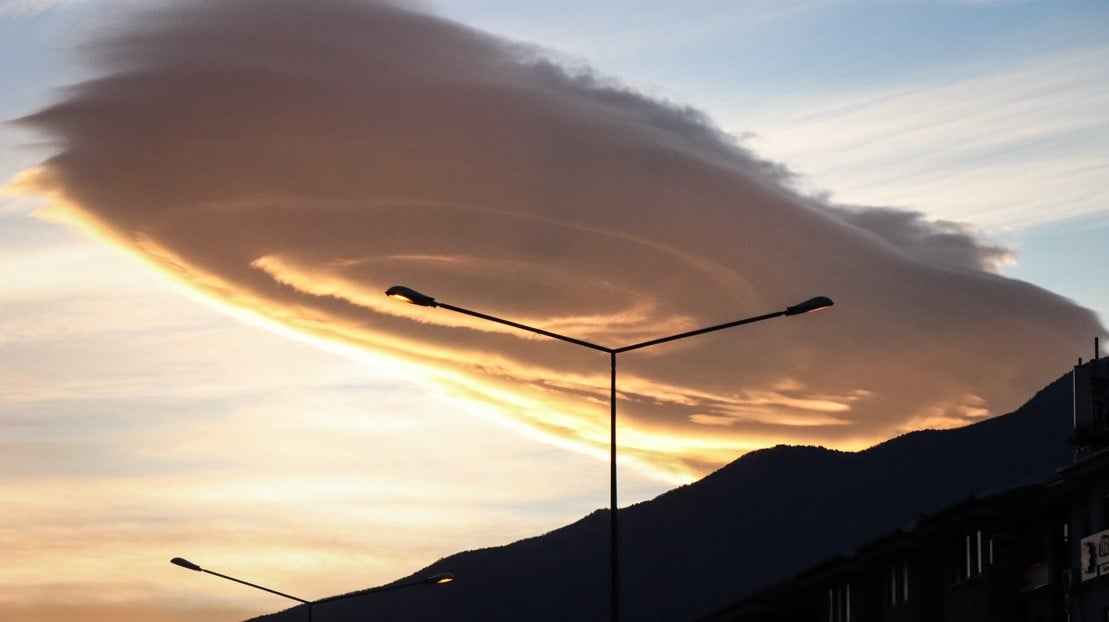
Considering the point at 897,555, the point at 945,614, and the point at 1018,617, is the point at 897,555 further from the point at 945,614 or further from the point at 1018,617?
the point at 1018,617

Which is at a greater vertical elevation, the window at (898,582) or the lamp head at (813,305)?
the lamp head at (813,305)

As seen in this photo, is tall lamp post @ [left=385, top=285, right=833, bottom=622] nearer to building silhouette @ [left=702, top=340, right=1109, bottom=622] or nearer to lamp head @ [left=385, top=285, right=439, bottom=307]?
lamp head @ [left=385, top=285, right=439, bottom=307]

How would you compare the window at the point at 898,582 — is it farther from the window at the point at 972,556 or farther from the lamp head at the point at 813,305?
the lamp head at the point at 813,305

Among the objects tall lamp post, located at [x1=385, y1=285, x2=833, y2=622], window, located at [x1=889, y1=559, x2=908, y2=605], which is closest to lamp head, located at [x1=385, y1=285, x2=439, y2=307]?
tall lamp post, located at [x1=385, y1=285, x2=833, y2=622]

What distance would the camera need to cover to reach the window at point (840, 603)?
6242 centimetres

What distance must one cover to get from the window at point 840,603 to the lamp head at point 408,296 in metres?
32.9

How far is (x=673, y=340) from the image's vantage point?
1457 inches

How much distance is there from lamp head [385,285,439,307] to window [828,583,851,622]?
3287 cm

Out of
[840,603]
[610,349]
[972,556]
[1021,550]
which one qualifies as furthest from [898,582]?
[610,349]

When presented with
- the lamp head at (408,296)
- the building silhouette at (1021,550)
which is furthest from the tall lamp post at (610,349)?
the building silhouette at (1021,550)

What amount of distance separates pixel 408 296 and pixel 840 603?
3486 cm

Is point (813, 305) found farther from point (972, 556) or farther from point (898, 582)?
point (898, 582)

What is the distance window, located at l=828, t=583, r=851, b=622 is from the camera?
62419 millimetres

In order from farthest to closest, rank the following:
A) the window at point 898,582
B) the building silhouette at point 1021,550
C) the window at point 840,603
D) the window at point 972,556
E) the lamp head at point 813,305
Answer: the window at point 840,603
the window at point 898,582
the window at point 972,556
the building silhouette at point 1021,550
the lamp head at point 813,305
